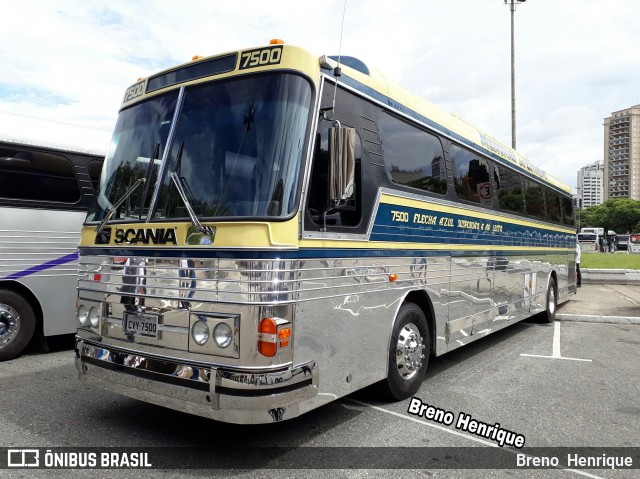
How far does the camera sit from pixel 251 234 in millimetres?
3529

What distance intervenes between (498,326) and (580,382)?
5.82 ft

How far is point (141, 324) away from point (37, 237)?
386 centimetres

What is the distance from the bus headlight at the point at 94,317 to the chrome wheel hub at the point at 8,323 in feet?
10.2

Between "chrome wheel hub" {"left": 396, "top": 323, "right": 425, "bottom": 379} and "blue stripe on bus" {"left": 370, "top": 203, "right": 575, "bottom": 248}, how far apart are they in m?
0.93

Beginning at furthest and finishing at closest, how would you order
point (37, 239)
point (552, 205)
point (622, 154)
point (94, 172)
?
1. point (622, 154)
2. point (552, 205)
3. point (94, 172)
4. point (37, 239)

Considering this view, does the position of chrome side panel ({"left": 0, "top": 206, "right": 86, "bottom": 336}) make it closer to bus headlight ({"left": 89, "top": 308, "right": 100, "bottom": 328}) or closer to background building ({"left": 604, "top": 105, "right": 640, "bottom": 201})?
bus headlight ({"left": 89, "top": 308, "right": 100, "bottom": 328})

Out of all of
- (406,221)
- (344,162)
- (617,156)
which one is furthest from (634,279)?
(617,156)

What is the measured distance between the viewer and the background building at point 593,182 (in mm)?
131250

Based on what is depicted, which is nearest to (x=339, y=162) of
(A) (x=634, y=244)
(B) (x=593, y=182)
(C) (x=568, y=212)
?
(C) (x=568, y=212)

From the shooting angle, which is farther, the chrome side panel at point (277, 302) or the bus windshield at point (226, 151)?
the bus windshield at point (226, 151)

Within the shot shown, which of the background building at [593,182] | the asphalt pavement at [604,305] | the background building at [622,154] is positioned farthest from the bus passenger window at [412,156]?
the background building at [622,154]

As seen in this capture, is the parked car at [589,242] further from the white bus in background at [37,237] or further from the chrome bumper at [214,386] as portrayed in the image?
the chrome bumper at [214,386]

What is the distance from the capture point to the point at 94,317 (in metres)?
4.39

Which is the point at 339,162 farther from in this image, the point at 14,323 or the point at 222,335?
the point at 14,323
